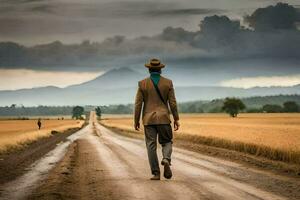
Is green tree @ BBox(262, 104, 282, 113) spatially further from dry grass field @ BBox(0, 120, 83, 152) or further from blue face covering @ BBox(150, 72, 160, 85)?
blue face covering @ BBox(150, 72, 160, 85)

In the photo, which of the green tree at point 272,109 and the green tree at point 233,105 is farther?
the green tree at point 272,109

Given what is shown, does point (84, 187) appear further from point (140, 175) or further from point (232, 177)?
point (232, 177)

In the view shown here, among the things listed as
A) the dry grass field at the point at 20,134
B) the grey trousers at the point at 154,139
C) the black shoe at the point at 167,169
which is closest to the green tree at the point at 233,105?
the dry grass field at the point at 20,134

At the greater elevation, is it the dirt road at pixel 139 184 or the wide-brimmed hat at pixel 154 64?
the wide-brimmed hat at pixel 154 64

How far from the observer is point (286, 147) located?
20750 mm

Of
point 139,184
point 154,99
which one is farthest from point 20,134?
point 139,184

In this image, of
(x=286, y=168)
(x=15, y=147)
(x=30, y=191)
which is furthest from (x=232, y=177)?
(x=15, y=147)

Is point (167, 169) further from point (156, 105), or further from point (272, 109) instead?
point (272, 109)

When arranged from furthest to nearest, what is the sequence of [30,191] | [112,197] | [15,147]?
1. [15,147]
2. [30,191]
3. [112,197]

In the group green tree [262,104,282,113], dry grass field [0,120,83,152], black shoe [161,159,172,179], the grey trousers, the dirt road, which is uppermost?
green tree [262,104,282,113]

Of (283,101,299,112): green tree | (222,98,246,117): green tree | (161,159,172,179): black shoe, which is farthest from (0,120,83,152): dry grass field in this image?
(283,101,299,112): green tree

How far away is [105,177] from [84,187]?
1843 millimetres

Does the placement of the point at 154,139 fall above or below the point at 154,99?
below

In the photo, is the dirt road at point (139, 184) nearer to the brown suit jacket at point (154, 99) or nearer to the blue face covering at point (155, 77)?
the brown suit jacket at point (154, 99)
